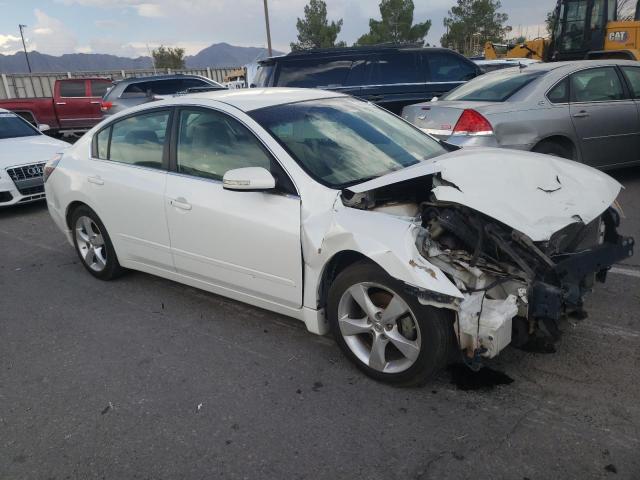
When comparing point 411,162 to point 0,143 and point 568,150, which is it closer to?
point 568,150

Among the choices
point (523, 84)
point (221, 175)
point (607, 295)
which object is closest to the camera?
point (221, 175)

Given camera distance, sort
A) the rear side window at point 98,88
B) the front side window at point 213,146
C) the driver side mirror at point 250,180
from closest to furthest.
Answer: the driver side mirror at point 250,180, the front side window at point 213,146, the rear side window at point 98,88

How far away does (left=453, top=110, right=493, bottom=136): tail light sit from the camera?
5.89m

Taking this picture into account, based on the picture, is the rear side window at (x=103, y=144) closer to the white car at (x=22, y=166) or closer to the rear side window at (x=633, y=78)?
the white car at (x=22, y=166)

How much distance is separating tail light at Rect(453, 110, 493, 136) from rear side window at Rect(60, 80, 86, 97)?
1324cm

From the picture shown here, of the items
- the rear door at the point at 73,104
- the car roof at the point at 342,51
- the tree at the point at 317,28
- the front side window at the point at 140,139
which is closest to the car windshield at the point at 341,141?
the front side window at the point at 140,139

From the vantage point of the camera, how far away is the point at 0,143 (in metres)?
7.99

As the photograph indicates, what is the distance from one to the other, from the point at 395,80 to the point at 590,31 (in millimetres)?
8526

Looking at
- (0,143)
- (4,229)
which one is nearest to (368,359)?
(4,229)

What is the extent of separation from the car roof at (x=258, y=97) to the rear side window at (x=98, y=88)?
13.4 metres

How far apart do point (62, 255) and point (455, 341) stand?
15.0 ft

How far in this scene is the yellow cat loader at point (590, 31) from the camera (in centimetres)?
1329

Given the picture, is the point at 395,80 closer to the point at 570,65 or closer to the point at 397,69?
the point at 397,69

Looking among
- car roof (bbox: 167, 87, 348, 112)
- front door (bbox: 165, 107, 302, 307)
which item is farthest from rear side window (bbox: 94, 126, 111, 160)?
front door (bbox: 165, 107, 302, 307)
